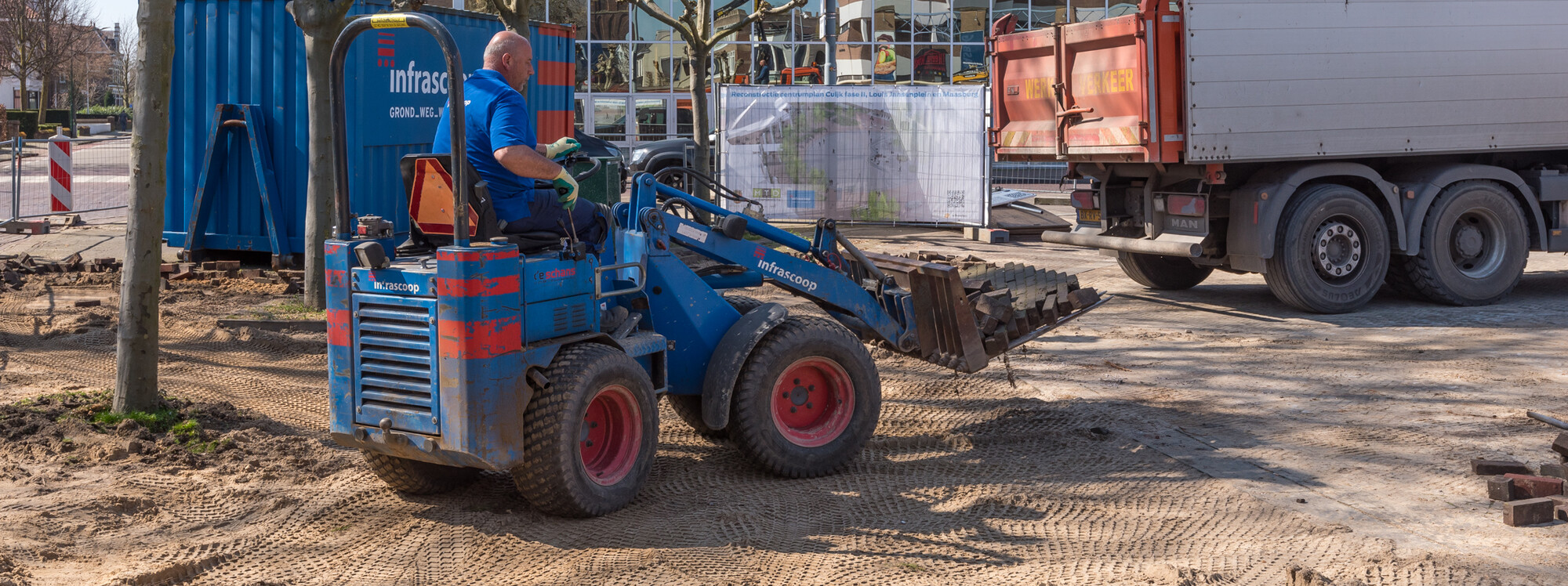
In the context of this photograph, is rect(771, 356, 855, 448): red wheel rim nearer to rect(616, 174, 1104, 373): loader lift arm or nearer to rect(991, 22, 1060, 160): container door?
rect(616, 174, 1104, 373): loader lift arm

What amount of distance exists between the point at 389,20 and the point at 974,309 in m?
3.47

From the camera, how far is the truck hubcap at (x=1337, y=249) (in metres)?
10.9

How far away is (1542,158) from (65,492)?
12215 millimetres

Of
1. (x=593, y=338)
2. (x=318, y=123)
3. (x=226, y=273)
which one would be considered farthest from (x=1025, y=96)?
(x=226, y=273)

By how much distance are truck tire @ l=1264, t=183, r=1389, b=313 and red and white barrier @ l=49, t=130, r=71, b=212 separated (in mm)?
13967

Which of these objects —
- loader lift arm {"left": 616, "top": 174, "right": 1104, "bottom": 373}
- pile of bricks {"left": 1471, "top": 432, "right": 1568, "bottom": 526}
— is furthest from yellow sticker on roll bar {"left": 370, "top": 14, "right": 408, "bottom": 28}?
pile of bricks {"left": 1471, "top": 432, "right": 1568, "bottom": 526}

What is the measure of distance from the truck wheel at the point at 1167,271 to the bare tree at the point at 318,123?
7.36 meters

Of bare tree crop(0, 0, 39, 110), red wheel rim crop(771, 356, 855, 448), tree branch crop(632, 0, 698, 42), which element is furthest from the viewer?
bare tree crop(0, 0, 39, 110)

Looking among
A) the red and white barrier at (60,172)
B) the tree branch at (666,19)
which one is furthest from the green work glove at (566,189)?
the tree branch at (666,19)

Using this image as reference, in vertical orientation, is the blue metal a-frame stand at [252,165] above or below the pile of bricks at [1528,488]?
above

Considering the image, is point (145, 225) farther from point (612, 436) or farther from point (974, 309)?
point (974, 309)

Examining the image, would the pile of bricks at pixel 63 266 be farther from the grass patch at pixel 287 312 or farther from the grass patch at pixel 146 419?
the grass patch at pixel 146 419

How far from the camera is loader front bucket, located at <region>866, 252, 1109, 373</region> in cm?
666

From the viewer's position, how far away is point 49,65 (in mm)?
45750
